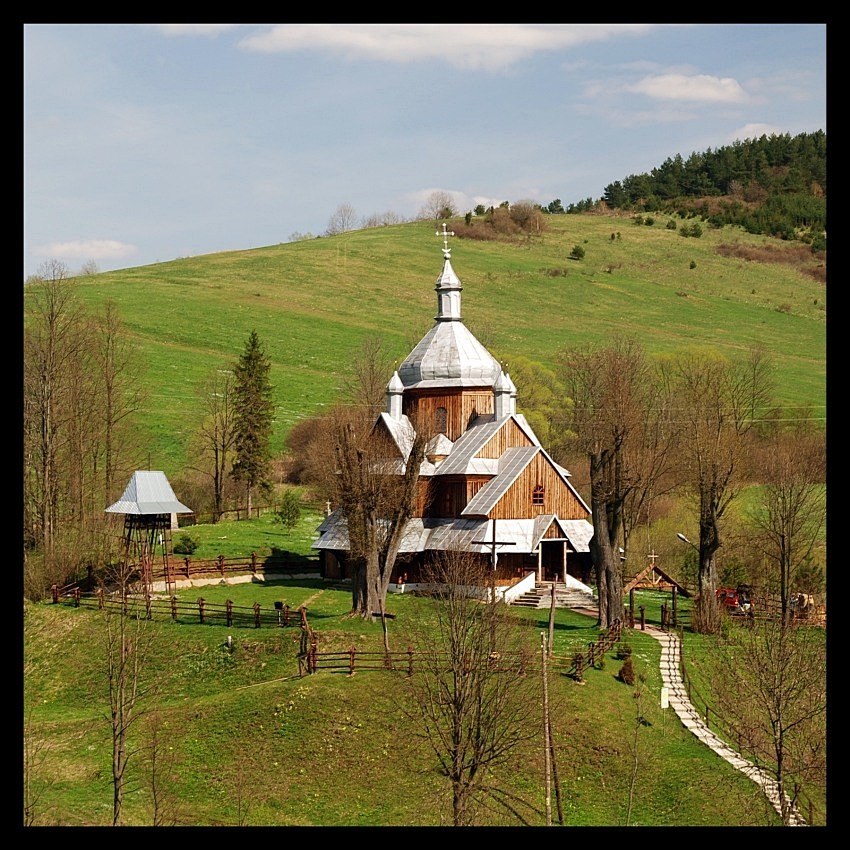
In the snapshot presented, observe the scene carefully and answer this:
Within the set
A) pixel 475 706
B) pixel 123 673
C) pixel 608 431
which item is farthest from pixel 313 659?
pixel 608 431

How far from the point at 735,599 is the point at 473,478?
35.0 feet

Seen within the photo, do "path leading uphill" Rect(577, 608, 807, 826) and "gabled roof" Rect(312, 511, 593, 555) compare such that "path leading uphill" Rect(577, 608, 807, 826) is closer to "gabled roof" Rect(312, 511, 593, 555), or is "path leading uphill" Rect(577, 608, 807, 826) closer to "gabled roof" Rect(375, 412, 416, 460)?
"gabled roof" Rect(312, 511, 593, 555)

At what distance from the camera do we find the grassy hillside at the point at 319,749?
77.9ft

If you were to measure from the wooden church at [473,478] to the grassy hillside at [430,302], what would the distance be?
20.5m

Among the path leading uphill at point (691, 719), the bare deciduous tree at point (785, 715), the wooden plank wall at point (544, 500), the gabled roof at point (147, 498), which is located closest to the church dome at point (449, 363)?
the wooden plank wall at point (544, 500)

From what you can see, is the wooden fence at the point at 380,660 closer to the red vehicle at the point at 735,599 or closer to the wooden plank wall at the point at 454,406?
the red vehicle at the point at 735,599

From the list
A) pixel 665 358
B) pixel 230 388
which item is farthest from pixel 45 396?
pixel 665 358

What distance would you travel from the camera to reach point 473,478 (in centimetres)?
4509

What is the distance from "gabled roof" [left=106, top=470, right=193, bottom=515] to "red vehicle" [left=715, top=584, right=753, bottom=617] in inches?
781

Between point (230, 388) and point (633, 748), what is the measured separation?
50901 mm

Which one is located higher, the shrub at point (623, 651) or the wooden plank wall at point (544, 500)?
the wooden plank wall at point (544, 500)

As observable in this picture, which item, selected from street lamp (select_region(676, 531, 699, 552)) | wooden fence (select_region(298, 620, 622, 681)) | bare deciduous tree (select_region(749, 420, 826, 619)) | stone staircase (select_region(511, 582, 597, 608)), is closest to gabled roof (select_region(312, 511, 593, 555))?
stone staircase (select_region(511, 582, 597, 608))

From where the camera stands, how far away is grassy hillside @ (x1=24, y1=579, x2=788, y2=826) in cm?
2375

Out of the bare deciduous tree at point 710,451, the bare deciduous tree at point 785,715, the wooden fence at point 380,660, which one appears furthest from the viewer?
the bare deciduous tree at point 710,451
